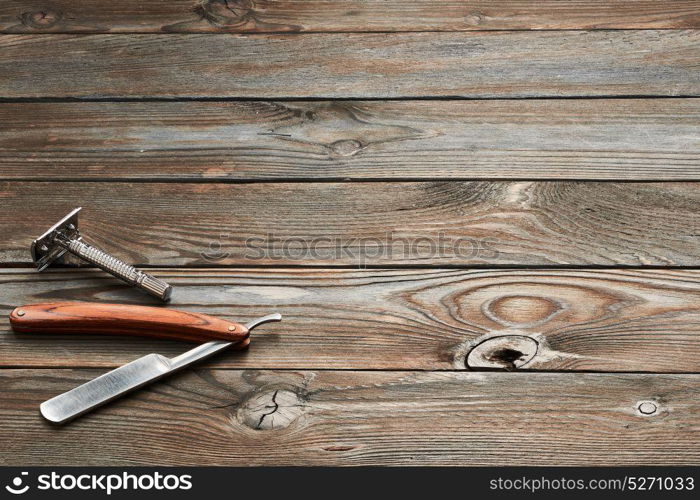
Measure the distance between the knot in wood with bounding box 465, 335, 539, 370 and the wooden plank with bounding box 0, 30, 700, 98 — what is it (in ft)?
1.39

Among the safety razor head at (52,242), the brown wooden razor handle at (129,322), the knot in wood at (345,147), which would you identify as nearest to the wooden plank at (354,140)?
the knot in wood at (345,147)

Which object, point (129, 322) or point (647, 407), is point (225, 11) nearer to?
point (129, 322)

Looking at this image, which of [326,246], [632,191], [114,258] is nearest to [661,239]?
[632,191]

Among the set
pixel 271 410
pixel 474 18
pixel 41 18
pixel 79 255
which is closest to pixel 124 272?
pixel 79 255

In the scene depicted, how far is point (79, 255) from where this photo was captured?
3.51ft

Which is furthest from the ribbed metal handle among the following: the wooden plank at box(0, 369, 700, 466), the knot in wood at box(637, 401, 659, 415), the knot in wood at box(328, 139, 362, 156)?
the knot in wood at box(637, 401, 659, 415)

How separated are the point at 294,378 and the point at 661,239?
1.68ft

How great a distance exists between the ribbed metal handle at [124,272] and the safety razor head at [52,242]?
0.03 metres

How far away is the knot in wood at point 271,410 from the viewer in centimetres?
97

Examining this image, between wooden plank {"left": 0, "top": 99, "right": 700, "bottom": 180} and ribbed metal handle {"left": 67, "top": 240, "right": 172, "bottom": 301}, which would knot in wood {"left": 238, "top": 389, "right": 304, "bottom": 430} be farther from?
wooden plank {"left": 0, "top": 99, "right": 700, "bottom": 180}

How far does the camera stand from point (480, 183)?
3.87 ft

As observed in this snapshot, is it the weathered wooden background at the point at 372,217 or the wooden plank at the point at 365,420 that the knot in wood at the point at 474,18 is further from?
the wooden plank at the point at 365,420
